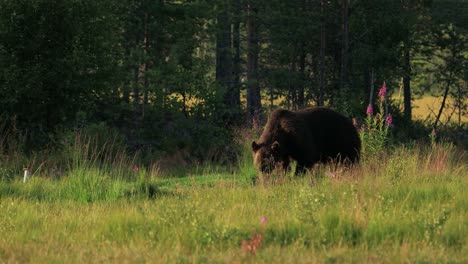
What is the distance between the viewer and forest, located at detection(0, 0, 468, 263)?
573 centimetres

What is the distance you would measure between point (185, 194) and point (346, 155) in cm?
353

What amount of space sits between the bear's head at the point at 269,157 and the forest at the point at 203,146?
265 mm

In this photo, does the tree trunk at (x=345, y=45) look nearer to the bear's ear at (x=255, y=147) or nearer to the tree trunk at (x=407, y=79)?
the tree trunk at (x=407, y=79)

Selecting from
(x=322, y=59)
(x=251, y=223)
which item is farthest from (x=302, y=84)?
(x=251, y=223)


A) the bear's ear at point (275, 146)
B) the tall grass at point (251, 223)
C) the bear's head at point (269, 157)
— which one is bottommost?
the tall grass at point (251, 223)

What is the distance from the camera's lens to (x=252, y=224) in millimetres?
6121

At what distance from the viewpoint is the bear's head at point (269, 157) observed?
9.62m

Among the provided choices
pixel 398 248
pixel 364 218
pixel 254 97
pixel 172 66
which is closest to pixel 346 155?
pixel 364 218

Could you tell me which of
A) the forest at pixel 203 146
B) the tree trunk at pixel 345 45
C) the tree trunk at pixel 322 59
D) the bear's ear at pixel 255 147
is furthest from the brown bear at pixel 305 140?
the tree trunk at pixel 322 59

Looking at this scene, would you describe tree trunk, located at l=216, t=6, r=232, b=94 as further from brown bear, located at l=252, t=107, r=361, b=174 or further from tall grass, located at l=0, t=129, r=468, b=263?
tall grass, located at l=0, t=129, r=468, b=263

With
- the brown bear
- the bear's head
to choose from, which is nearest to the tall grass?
the bear's head

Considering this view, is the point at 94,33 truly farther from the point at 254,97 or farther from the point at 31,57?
the point at 254,97

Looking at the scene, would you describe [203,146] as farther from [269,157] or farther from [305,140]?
[269,157]

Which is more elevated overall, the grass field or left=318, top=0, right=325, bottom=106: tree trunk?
left=318, top=0, right=325, bottom=106: tree trunk
